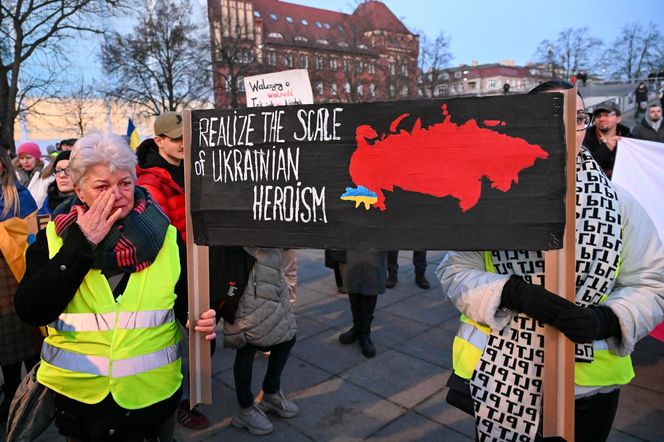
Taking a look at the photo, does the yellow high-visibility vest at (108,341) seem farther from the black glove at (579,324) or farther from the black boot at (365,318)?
the black boot at (365,318)

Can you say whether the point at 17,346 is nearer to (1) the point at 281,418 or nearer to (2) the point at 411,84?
(1) the point at 281,418

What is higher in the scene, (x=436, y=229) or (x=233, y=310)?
(x=436, y=229)

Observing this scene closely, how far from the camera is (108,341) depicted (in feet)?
6.17

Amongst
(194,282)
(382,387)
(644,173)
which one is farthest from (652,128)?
(194,282)

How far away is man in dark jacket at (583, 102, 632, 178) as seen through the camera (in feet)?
18.8

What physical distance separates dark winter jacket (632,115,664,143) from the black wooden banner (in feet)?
22.3

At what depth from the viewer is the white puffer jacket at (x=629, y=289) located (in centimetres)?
176

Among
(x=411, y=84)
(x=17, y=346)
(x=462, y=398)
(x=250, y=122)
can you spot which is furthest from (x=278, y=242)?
(x=411, y=84)

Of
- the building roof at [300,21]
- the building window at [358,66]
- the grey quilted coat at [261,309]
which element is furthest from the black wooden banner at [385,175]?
the building roof at [300,21]

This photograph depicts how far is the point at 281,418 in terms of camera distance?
137 inches

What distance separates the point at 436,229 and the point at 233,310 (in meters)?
1.70

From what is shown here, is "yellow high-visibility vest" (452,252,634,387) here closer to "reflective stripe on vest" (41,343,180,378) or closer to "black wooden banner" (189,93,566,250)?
"black wooden banner" (189,93,566,250)

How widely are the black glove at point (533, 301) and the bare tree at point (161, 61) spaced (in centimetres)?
3246

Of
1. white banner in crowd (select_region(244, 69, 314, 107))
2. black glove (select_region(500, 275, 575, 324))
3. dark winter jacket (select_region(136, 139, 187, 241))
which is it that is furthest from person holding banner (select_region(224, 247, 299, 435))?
white banner in crowd (select_region(244, 69, 314, 107))
